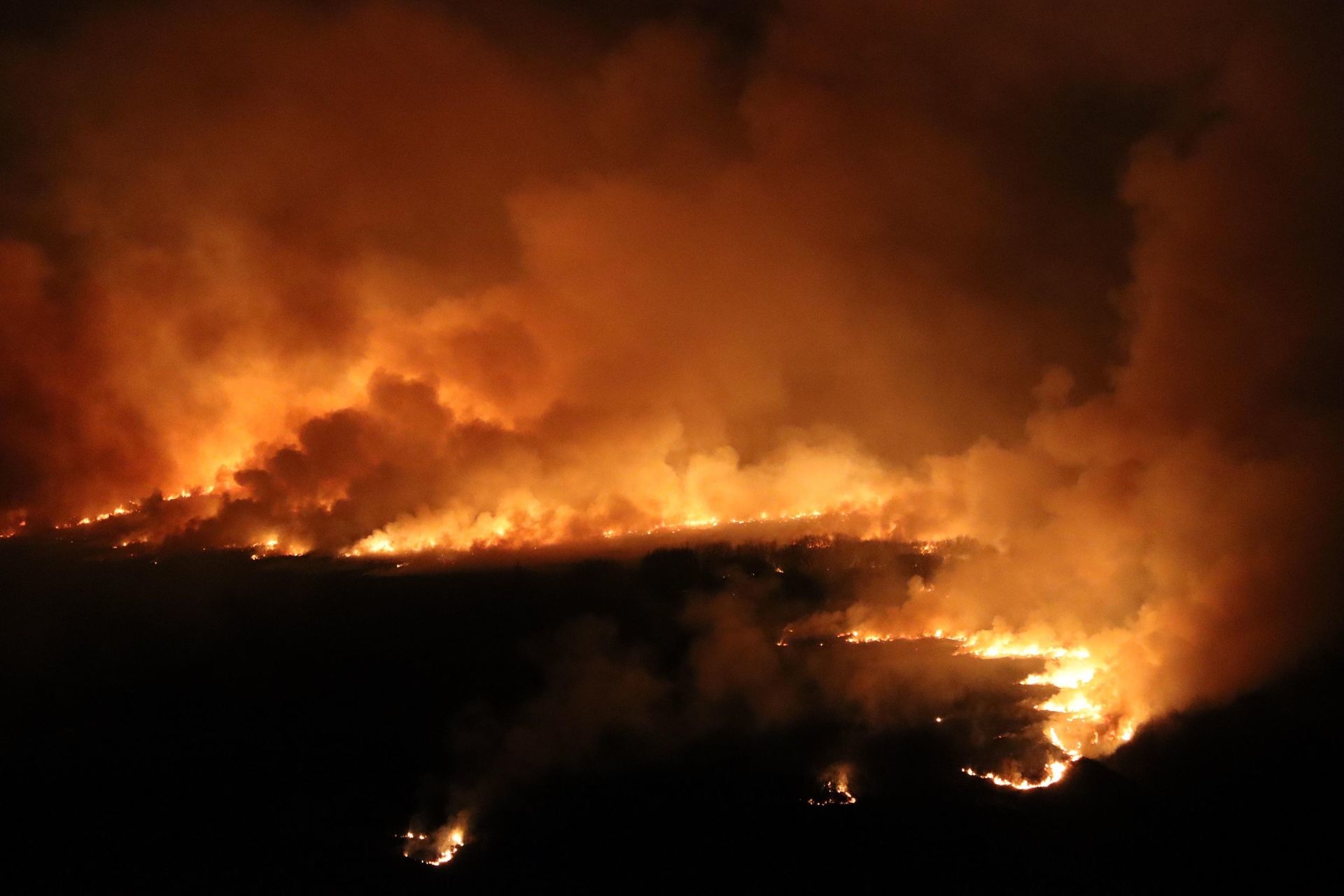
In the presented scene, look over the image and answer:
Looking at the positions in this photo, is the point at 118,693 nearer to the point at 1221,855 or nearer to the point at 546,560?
the point at 546,560

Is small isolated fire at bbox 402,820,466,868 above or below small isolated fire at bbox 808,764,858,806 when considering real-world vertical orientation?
below

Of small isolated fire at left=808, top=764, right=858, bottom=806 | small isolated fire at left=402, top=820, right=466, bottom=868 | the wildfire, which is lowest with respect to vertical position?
small isolated fire at left=402, top=820, right=466, bottom=868

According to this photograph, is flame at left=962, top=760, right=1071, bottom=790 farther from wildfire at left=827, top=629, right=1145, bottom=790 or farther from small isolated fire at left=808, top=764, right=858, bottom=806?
small isolated fire at left=808, top=764, right=858, bottom=806

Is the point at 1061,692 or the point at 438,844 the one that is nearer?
the point at 438,844

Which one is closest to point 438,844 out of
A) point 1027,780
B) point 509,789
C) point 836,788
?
point 509,789

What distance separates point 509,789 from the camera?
61.0 feet

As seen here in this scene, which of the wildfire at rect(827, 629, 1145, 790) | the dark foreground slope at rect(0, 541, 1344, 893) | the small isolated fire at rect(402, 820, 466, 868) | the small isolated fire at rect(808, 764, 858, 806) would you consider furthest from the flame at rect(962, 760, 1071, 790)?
the small isolated fire at rect(402, 820, 466, 868)

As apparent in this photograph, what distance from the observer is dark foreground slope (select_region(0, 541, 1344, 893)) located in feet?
53.9

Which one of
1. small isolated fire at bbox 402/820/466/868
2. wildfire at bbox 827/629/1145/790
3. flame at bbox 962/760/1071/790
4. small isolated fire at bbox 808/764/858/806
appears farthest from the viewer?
wildfire at bbox 827/629/1145/790

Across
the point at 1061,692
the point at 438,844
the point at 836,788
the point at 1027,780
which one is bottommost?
the point at 438,844

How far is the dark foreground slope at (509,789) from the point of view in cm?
1644

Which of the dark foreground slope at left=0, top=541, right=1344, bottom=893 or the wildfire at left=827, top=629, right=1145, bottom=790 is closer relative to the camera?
the dark foreground slope at left=0, top=541, right=1344, bottom=893

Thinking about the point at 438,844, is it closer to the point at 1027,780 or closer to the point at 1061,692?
the point at 1027,780

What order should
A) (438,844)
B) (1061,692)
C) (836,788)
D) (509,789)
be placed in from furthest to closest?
1. (1061,692)
2. (509,789)
3. (836,788)
4. (438,844)
